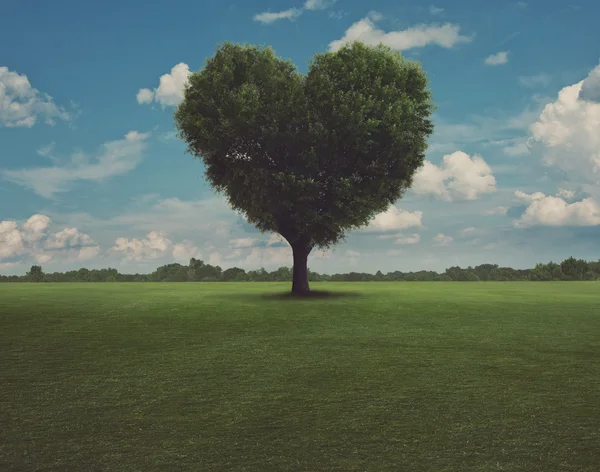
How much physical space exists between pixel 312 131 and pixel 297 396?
93.7 feet

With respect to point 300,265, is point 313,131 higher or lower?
higher

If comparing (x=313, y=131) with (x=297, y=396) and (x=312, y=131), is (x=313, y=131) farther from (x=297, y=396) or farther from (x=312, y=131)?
(x=297, y=396)

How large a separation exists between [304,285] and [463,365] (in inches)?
1124

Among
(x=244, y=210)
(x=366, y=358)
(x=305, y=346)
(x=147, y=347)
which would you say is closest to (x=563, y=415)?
(x=366, y=358)

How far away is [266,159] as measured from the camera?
42.2m

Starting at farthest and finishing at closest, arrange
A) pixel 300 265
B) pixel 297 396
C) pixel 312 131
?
1. pixel 300 265
2. pixel 312 131
3. pixel 297 396

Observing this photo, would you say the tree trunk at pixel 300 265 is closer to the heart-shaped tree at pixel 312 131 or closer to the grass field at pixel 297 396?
the heart-shaped tree at pixel 312 131

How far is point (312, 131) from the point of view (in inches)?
1553

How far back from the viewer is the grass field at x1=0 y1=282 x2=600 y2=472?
996cm

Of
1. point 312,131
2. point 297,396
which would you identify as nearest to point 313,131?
point 312,131

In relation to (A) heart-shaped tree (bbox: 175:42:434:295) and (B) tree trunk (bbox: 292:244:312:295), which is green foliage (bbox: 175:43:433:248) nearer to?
(A) heart-shaped tree (bbox: 175:42:434:295)

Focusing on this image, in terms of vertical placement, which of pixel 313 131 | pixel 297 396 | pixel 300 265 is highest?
pixel 313 131

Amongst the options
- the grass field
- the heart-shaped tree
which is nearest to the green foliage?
the heart-shaped tree

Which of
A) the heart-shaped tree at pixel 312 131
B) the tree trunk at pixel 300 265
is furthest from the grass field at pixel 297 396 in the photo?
the tree trunk at pixel 300 265
